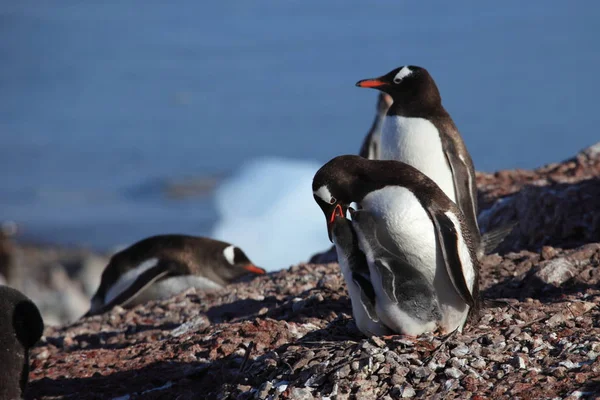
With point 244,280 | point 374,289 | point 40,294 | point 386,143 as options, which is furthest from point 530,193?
point 40,294

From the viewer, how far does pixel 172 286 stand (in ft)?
24.3

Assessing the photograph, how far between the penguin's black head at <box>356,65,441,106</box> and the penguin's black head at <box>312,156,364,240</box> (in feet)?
5.67

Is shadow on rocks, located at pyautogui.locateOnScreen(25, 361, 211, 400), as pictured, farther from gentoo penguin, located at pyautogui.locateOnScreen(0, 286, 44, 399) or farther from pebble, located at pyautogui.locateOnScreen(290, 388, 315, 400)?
pebble, located at pyautogui.locateOnScreen(290, 388, 315, 400)

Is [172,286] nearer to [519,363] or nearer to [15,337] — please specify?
[15,337]

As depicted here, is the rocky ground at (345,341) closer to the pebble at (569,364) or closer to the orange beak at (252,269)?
the pebble at (569,364)

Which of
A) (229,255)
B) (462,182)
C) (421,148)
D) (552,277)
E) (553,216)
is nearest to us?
(552,277)

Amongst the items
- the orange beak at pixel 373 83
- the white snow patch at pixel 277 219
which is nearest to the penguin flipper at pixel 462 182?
the orange beak at pixel 373 83

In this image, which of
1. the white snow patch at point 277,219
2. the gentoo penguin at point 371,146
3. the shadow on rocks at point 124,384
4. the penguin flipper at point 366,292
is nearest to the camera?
the penguin flipper at point 366,292

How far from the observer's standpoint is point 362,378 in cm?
360

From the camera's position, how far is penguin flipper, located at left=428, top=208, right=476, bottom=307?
3.86 meters

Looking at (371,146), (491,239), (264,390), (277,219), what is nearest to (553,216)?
(491,239)

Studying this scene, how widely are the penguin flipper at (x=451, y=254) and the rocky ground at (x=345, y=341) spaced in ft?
0.67

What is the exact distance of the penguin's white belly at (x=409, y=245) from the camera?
3.85 metres

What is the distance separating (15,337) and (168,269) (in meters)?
2.82
